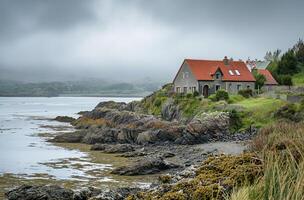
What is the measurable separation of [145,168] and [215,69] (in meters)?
38.1

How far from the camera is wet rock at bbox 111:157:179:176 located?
2313 cm

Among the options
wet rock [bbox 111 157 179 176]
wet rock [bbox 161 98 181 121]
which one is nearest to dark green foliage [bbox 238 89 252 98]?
wet rock [bbox 161 98 181 121]

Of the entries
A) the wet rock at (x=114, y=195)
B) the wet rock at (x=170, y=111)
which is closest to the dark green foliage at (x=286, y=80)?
the wet rock at (x=170, y=111)

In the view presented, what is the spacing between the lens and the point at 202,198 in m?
9.40

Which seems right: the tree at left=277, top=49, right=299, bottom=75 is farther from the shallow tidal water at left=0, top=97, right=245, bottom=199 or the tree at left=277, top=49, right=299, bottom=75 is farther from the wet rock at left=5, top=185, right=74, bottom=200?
the wet rock at left=5, top=185, right=74, bottom=200

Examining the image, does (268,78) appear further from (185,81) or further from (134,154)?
(134,154)

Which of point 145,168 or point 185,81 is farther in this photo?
point 185,81

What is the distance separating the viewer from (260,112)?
3972 cm

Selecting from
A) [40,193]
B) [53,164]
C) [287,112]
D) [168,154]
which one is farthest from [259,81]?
[40,193]

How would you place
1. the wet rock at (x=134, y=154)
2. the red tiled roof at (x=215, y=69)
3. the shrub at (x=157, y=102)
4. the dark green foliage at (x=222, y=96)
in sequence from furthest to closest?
the shrub at (x=157, y=102)
the red tiled roof at (x=215, y=69)
the dark green foliage at (x=222, y=96)
the wet rock at (x=134, y=154)

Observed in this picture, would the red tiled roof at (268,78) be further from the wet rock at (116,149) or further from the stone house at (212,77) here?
the wet rock at (116,149)

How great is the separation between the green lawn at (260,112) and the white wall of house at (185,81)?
55.7ft

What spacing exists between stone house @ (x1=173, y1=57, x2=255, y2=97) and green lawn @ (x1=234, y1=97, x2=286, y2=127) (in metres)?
16.1

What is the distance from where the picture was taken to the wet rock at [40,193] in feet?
50.9
